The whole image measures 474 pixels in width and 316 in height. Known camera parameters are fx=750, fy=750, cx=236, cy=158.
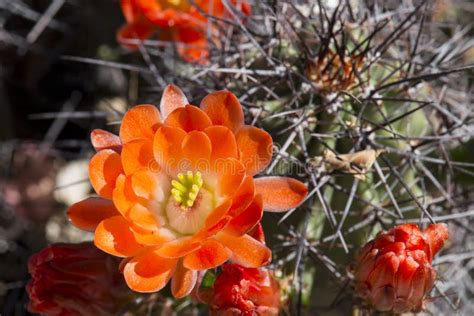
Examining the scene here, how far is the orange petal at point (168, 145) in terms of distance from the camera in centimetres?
113

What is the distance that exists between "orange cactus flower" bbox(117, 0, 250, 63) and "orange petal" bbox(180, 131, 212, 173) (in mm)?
507

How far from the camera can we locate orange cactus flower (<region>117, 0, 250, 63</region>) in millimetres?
1719

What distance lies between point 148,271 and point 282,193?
9.0 inches

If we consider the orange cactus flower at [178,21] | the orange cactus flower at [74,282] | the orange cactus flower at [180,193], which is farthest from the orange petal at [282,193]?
the orange cactus flower at [178,21]

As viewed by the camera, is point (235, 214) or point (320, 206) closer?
point (235, 214)

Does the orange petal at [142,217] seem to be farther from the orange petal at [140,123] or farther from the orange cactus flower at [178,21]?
the orange cactus flower at [178,21]

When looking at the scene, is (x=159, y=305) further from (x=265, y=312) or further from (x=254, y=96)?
(x=254, y=96)

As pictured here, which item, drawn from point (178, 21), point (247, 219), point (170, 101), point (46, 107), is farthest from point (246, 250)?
point (46, 107)

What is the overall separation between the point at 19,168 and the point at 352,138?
1.21 meters

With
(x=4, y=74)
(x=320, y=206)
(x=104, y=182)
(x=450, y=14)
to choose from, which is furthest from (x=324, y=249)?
(x=4, y=74)

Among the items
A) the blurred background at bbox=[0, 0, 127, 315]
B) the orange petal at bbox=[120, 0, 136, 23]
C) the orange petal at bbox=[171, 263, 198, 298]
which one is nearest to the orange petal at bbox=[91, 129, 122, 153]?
the orange petal at bbox=[171, 263, 198, 298]

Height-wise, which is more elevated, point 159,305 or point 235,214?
point 235,214

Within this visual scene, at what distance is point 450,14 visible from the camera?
216 cm

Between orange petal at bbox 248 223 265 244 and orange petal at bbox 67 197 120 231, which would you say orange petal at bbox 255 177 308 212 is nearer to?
orange petal at bbox 248 223 265 244
